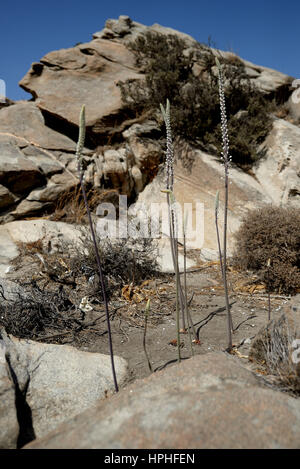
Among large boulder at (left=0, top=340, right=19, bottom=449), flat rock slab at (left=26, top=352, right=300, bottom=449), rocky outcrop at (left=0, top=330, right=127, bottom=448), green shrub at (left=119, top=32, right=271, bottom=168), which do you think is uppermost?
green shrub at (left=119, top=32, right=271, bottom=168)

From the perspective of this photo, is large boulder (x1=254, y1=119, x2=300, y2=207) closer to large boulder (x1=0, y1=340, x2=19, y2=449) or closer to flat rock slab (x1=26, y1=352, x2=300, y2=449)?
flat rock slab (x1=26, y1=352, x2=300, y2=449)

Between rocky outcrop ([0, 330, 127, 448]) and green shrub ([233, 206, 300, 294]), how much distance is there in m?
2.68

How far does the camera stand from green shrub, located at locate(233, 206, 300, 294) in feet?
15.5

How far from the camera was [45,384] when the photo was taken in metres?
2.43

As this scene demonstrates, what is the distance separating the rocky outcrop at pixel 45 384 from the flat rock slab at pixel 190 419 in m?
0.62

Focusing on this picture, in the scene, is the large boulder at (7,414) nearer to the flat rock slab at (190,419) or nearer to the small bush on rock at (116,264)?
the flat rock slab at (190,419)

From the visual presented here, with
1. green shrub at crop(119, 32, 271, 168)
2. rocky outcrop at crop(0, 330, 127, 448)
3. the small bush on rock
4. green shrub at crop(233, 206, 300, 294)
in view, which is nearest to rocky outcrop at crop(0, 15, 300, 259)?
green shrub at crop(119, 32, 271, 168)

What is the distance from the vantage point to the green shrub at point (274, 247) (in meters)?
4.71

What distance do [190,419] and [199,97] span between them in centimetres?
775

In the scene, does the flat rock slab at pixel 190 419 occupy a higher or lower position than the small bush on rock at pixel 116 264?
higher

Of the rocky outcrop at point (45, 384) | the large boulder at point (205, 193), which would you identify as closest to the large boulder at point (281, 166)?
the large boulder at point (205, 193)
